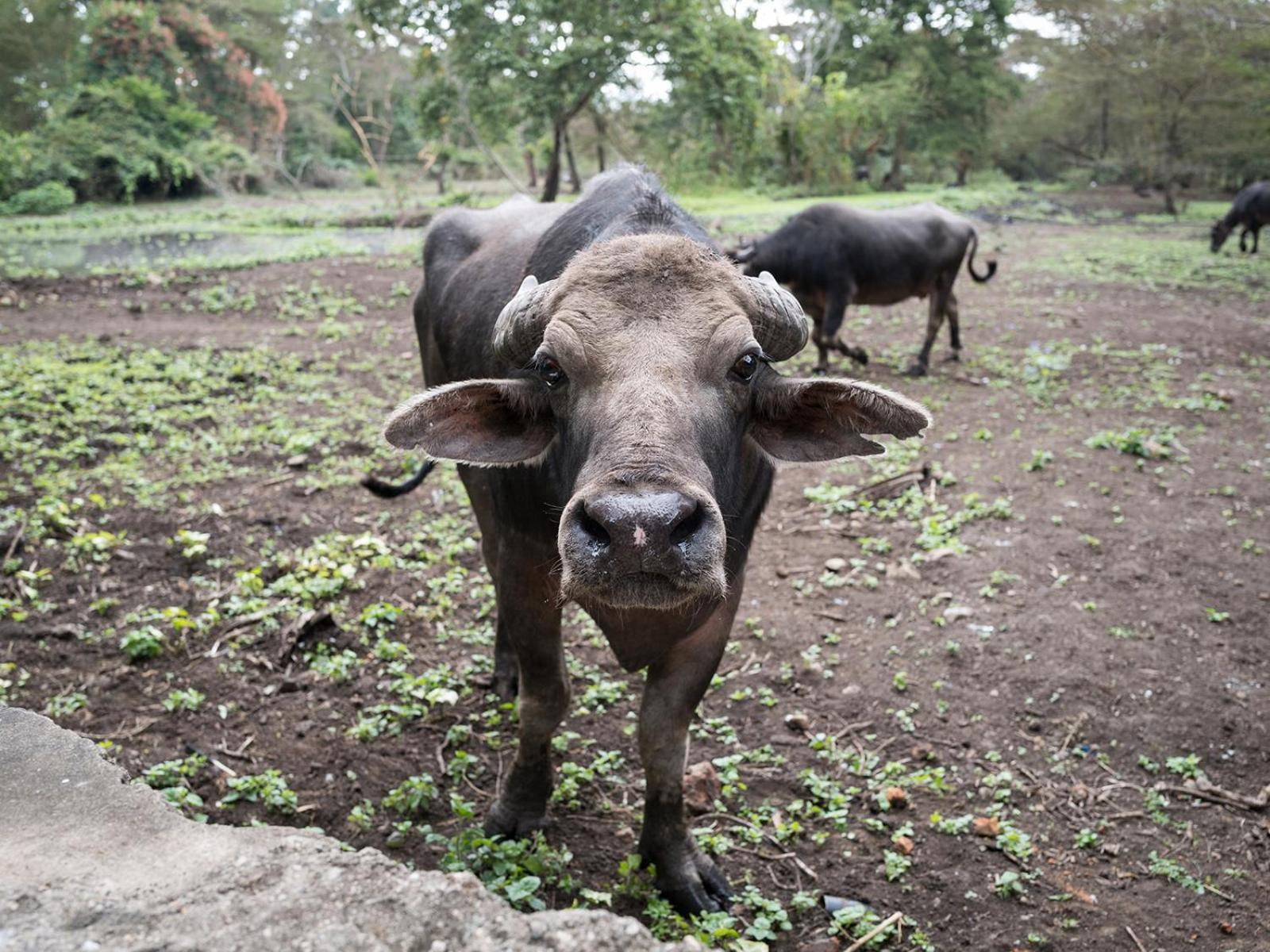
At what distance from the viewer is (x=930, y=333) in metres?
10.5

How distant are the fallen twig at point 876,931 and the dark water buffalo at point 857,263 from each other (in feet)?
25.1

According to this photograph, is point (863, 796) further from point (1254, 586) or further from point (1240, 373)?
point (1240, 373)

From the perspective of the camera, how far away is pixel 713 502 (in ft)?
7.80

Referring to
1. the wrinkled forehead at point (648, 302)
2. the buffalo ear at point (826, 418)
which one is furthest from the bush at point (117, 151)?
the buffalo ear at point (826, 418)

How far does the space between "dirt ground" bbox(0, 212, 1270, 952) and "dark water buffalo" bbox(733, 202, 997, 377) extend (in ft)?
7.95

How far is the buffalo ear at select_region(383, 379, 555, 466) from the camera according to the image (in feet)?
9.55

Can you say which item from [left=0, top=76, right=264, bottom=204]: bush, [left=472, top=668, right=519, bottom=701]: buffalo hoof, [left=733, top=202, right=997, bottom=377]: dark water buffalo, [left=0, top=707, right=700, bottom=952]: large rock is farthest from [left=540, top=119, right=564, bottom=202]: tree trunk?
[left=0, top=76, right=264, bottom=204]: bush

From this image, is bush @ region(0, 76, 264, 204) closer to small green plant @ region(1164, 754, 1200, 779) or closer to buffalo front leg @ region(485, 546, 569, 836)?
buffalo front leg @ region(485, 546, 569, 836)

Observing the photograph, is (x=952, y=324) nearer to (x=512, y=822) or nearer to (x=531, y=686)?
(x=531, y=686)

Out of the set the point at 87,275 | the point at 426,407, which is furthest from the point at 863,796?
the point at 87,275

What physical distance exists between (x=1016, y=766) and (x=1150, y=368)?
7.42m

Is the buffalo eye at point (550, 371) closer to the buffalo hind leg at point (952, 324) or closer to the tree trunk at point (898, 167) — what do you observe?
the buffalo hind leg at point (952, 324)

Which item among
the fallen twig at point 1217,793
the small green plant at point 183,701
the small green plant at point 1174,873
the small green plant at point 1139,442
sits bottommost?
the small green plant at point 1174,873

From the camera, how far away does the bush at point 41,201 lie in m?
27.3
